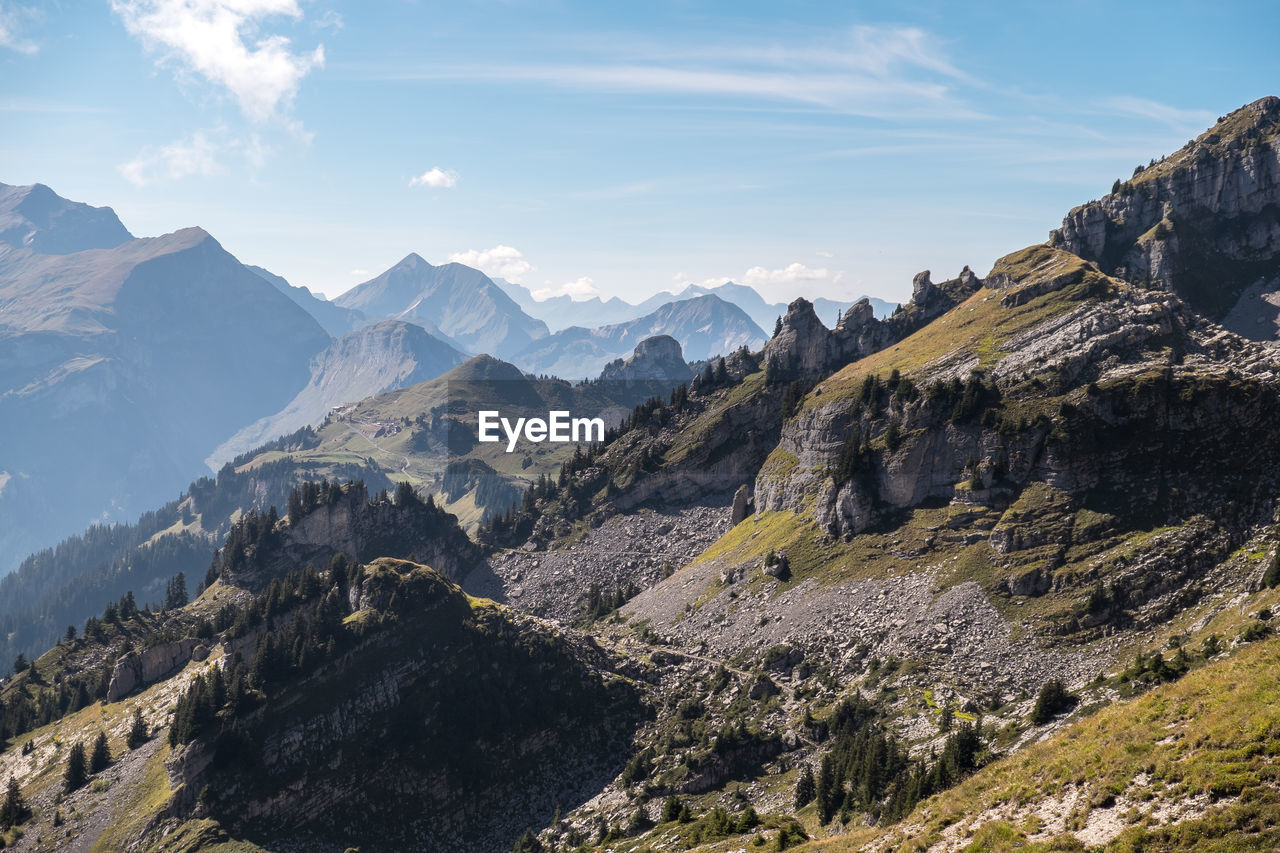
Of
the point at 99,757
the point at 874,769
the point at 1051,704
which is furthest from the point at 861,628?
the point at 99,757

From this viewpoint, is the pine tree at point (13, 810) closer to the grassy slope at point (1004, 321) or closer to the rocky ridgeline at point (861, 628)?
the rocky ridgeline at point (861, 628)

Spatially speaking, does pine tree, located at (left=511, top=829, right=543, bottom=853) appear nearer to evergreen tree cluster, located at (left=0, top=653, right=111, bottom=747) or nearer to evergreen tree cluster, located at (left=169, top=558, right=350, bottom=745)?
evergreen tree cluster, located at (left=169, top=558, right=350, bottom=745)

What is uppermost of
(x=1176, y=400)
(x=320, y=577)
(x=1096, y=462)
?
(x=1176, y=400)

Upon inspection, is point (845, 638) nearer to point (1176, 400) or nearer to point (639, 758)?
point (639, 758)

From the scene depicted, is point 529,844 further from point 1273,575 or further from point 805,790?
point 1273,575

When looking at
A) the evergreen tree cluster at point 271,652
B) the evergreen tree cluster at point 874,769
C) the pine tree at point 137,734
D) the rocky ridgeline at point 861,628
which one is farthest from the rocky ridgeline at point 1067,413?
the pine tree at point 137,734

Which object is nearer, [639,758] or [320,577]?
[639,758]

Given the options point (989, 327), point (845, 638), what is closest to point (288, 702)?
point (845, 638)
